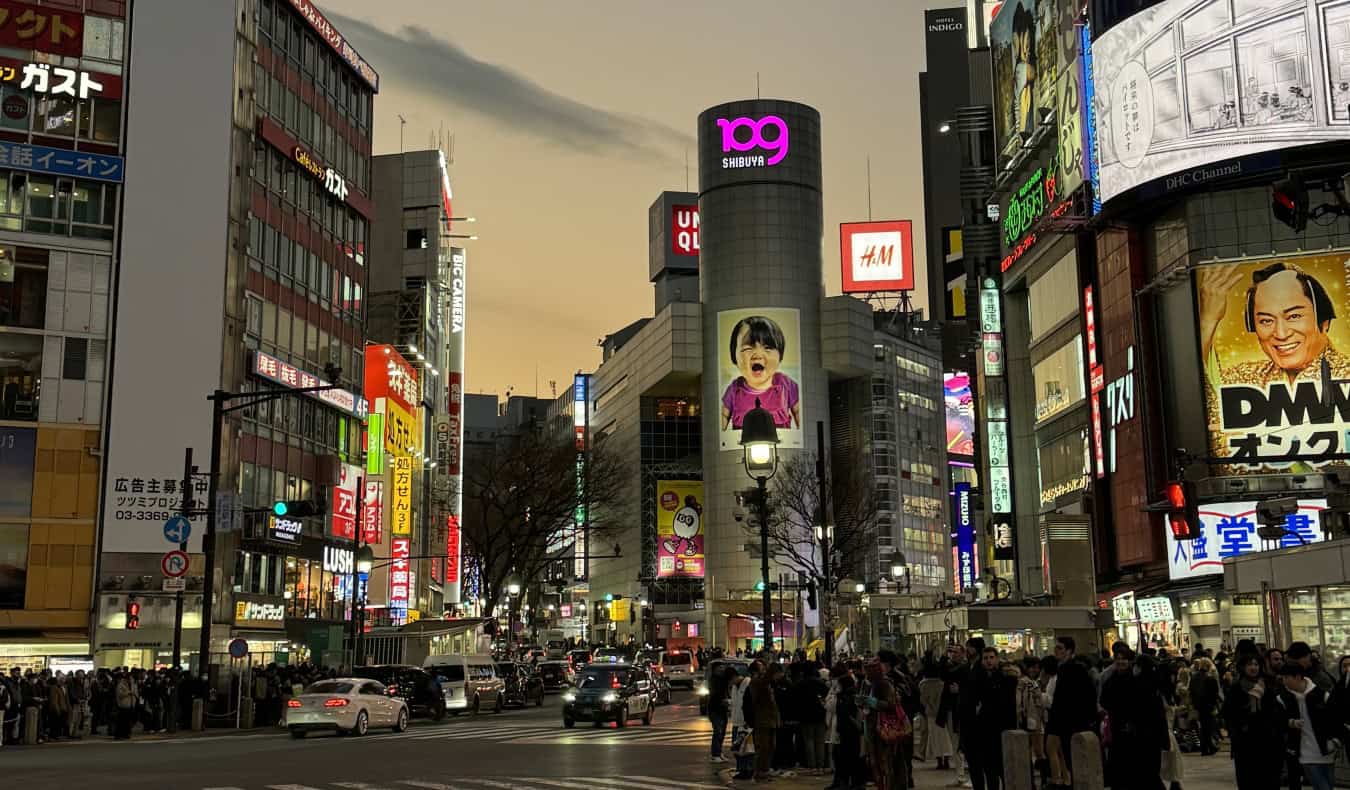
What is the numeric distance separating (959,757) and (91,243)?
139 feet

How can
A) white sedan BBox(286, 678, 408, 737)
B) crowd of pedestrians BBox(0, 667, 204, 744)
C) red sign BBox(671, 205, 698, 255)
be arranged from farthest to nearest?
red sign BBox(671, 205, 698, 255)
white sedan BBox(286, 678, 408, 737)
crowd of pedestrians BBox(0, 667, 204, 744)

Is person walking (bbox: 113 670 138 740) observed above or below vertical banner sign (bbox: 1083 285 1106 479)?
below

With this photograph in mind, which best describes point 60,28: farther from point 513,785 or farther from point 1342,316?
point 1342,316

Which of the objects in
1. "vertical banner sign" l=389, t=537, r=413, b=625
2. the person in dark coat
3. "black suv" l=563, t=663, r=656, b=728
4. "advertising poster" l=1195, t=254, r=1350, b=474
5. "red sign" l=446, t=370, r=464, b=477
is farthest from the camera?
"red sign" l=446, t=370, r=464, b=477

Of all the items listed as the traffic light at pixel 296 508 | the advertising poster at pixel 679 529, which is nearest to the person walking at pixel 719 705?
the traffic light at pixel 296 508

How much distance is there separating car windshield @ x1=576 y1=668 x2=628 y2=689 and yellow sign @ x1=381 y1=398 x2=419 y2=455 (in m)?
35.6

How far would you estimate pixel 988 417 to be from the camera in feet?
227

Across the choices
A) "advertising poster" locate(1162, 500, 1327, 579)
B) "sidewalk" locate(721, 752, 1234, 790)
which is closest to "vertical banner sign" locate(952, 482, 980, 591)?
"advertising poster" locate(1162, 500, 1327, 579)

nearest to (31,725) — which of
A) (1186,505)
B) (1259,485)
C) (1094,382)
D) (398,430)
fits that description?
(1186,505)

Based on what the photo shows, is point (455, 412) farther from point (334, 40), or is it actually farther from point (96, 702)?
point (96, 702)

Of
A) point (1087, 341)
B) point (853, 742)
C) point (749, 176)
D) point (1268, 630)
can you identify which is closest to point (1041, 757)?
point (853, 742)

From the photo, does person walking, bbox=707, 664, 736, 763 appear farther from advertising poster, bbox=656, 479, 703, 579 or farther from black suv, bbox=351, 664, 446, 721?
advertising poster, bbox=656, 479, 703, 579

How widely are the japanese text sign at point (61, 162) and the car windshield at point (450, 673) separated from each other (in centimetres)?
2313

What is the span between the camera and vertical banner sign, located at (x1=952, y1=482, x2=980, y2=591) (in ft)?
297
